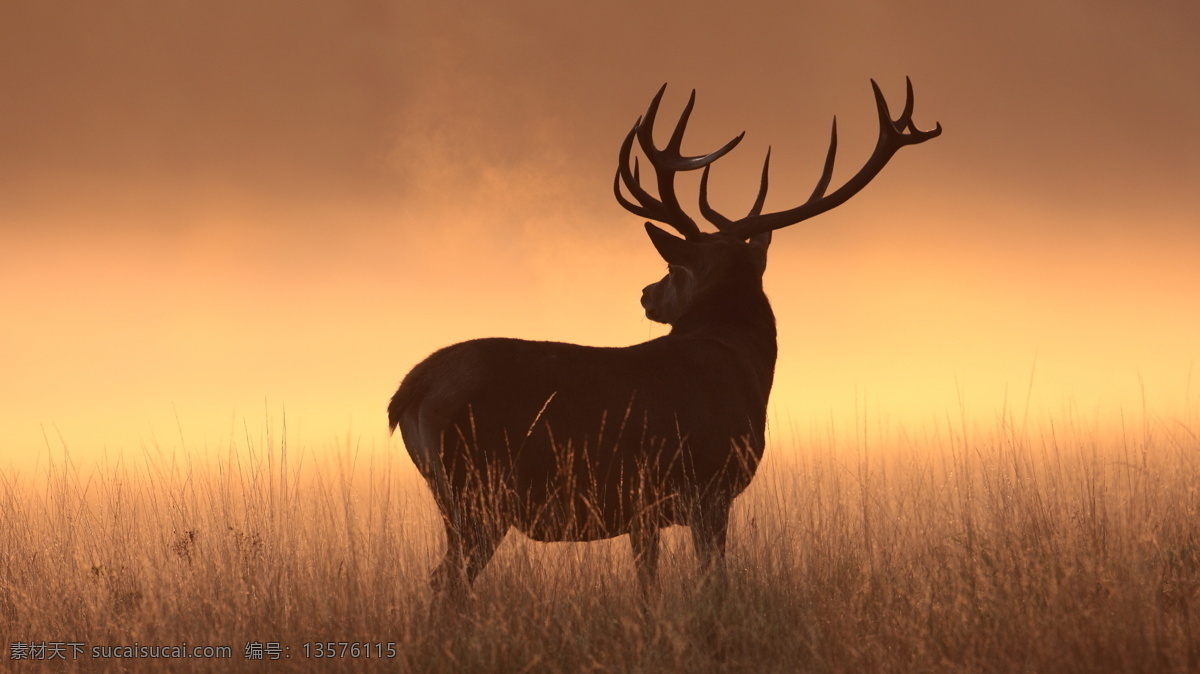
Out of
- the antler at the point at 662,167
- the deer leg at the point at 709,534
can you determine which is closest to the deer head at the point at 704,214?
the antler at the point at 662,167

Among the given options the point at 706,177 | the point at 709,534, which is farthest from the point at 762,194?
the point at 709,534

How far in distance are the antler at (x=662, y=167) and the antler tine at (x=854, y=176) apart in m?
0.40

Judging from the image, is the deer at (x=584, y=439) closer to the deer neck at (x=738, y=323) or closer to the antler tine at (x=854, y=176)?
the deer neck at (x=738, y=323)

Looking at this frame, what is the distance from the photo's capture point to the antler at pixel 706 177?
26.2 ft

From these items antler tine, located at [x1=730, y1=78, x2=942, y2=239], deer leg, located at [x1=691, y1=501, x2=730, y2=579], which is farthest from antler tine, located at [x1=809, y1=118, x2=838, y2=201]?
deer leg, located at [x1=691, y1=501, x2=730, y2=579]

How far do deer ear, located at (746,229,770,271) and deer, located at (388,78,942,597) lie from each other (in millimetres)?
721

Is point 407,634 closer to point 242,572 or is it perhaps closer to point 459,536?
point 459,536

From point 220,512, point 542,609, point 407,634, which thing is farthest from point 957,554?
point 220,512

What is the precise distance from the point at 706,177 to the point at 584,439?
335 centimetres

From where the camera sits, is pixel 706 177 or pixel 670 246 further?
pixel 706 177

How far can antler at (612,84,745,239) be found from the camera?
7980 millimetres

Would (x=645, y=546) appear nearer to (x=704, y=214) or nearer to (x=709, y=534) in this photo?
(x=709, y=534)

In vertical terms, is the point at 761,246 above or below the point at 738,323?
above

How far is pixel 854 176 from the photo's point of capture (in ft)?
27.4
